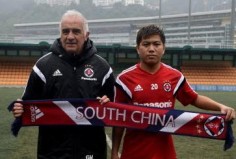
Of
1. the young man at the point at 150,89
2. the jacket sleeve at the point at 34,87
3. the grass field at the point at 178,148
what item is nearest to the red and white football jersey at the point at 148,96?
the young man at the point at 150,89

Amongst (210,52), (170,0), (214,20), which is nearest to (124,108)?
(210,52)

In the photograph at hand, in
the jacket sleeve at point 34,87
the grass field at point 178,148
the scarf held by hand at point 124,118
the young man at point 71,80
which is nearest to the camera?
the young man at point 71,80

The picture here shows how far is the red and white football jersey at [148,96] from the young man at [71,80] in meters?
0.18

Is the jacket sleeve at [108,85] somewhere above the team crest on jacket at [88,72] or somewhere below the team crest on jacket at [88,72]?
below

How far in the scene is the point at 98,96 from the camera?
131 inches

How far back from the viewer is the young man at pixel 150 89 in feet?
10.5

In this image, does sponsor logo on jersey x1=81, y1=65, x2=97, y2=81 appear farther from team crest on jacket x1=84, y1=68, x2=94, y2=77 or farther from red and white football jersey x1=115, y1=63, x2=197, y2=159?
red and white football jersey x1=115, y1=63, x2=197, y2=159

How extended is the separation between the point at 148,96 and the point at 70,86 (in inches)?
25.9

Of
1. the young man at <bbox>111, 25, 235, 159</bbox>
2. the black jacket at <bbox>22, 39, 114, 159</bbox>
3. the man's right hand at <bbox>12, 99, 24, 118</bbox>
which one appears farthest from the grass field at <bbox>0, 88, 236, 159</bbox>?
the young man at <bbox>111, 25, 235, 159</bbox>

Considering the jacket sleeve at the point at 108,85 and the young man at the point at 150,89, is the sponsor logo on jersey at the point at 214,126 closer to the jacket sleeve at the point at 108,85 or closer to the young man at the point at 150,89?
the young man at the point at 150,89

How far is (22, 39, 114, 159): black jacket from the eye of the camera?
3.16 m

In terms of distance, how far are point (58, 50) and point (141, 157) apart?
1.12 metres

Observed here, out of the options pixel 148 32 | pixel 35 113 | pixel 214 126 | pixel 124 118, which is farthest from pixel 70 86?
pixel 214 126

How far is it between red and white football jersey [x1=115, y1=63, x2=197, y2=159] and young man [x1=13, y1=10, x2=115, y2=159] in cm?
18
